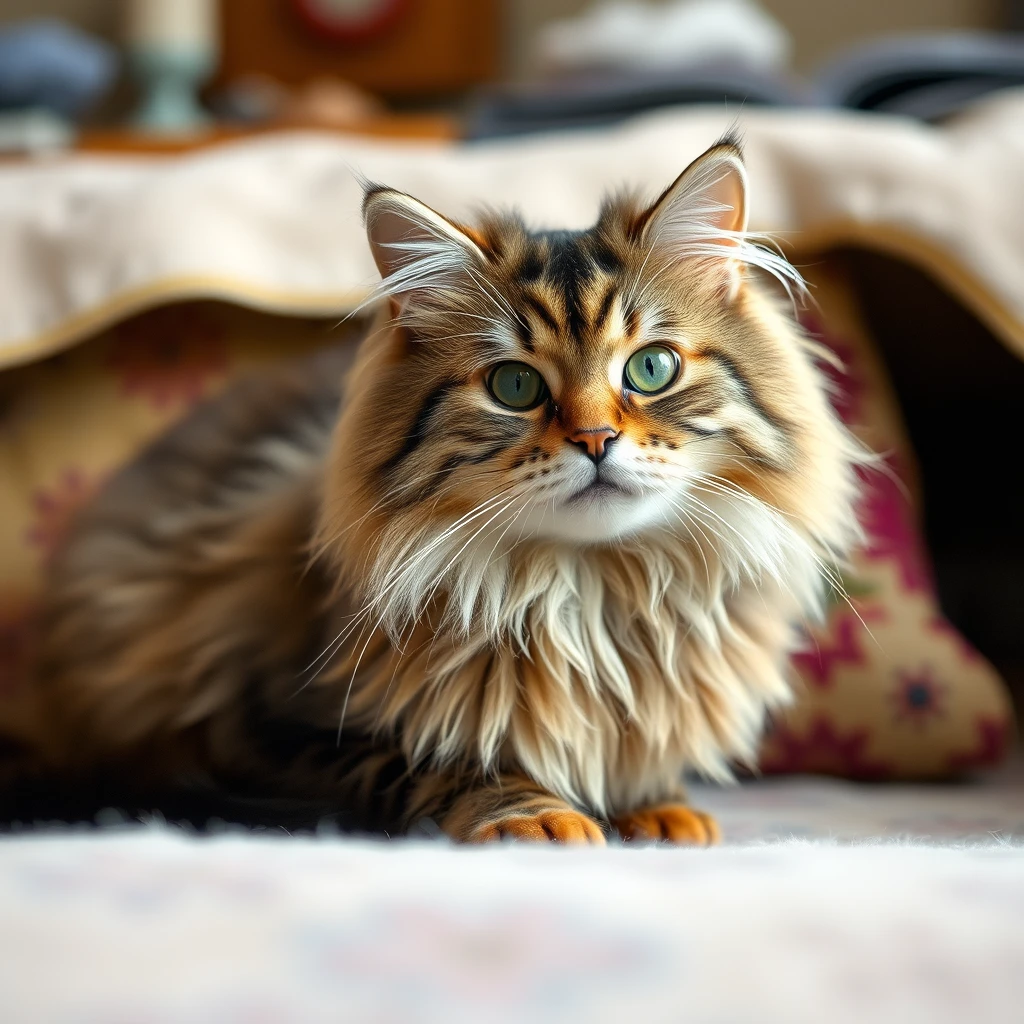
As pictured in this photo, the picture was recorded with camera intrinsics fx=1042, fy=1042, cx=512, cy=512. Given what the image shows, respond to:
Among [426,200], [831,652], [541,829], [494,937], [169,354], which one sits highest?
[426,200]

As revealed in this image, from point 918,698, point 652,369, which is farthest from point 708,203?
point 918,698

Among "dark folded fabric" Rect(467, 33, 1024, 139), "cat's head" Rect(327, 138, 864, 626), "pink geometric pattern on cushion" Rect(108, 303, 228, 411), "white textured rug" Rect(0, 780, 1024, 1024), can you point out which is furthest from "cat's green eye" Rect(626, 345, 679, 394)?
"dark folded fabric" Rect(467, 33, 1024, 139)

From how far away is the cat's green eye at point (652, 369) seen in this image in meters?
0.91

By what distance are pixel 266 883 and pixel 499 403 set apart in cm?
52

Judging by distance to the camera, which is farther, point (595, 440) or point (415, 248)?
point (415, 248)

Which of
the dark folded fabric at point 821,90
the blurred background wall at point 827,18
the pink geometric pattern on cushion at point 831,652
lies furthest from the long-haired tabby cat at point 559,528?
the blurred background wall at point 827,18

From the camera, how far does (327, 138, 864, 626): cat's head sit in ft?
2.84

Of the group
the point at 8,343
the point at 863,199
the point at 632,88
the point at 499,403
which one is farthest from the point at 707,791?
the point at 632,88

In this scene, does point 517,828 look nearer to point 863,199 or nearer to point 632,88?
point 863,199

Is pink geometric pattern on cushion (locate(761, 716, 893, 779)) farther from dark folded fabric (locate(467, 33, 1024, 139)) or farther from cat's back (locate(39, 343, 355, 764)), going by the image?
dark folded fabric (locate(467, 33, 1024, 139))

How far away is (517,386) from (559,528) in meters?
0.13

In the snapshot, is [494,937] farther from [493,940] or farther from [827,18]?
→ [827,18]

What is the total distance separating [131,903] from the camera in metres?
0.45

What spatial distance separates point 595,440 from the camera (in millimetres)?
835
